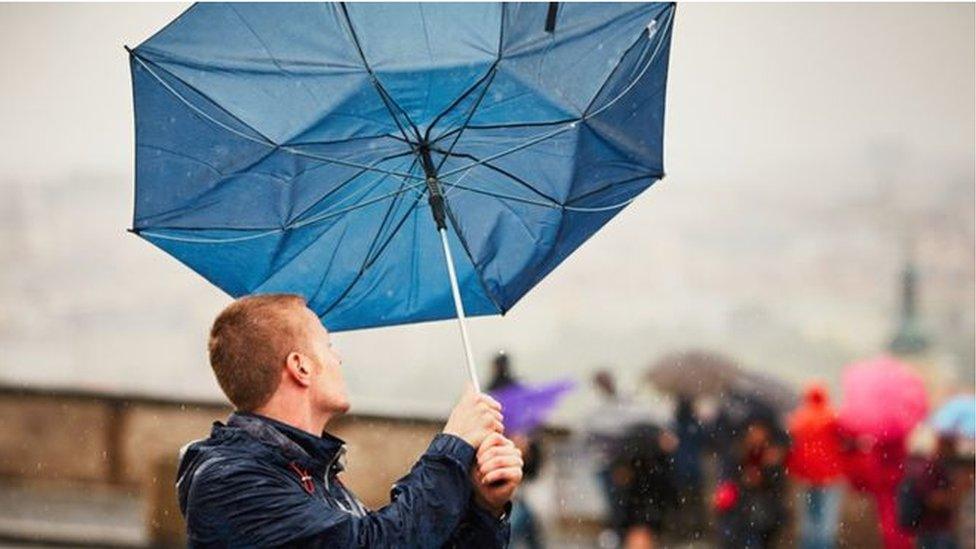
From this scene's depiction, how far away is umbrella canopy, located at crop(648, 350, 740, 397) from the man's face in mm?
6907

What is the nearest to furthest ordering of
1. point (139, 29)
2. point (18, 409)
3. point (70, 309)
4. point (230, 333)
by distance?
point (230, 333) → point (139, 29) → point (18, 409) → point (70, 309)

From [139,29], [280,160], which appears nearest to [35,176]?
[139,29]

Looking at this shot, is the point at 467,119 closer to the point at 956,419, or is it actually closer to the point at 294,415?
the point at 294,415

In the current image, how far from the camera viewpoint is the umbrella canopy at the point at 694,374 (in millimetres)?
9556

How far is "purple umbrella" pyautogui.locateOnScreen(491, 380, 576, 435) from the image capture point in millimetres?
8398

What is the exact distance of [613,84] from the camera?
3.02m

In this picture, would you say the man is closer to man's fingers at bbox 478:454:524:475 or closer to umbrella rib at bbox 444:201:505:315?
man's fingers at bbox 478:454:524:475

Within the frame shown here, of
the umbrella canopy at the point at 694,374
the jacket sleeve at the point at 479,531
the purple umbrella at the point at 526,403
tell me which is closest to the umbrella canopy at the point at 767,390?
the umbrella canopy at the point at 694,374

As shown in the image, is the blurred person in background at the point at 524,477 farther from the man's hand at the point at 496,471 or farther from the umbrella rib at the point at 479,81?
the man's hand at the point at 496,471

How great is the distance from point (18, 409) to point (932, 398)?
630 centimetres

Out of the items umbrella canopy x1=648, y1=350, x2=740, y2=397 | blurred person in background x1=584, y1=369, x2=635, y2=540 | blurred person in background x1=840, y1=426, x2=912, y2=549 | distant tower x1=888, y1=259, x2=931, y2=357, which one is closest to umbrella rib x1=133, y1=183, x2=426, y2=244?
blurred person in background x1=840, y1=426, x2=912, y2=549

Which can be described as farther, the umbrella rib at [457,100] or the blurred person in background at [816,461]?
the blurred person in background at [816,461]

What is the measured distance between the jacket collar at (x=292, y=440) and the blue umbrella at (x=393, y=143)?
330mm

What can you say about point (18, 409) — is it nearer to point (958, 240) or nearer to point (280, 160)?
point (958, 240)
